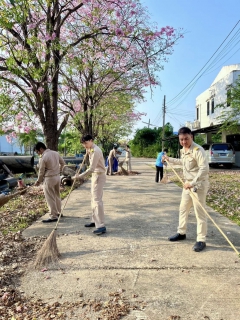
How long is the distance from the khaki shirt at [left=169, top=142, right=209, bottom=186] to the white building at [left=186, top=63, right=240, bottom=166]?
17.4 meters

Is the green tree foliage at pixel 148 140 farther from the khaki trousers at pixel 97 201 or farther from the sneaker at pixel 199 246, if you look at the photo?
the sneaker at pixel 199 246

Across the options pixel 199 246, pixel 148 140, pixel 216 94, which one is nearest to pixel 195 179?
pixel 199 246

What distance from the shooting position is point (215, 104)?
26672 millimetres

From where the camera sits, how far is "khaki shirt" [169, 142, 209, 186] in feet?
14.8

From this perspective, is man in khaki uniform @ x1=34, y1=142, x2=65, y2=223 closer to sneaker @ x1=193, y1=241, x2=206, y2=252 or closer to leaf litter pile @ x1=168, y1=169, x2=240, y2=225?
sneaker @ x1=193, y1=241, x2=206, y2=252

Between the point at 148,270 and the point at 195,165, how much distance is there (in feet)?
5.79

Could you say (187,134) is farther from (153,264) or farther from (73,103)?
(73,103)

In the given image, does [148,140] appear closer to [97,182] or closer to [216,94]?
[216,94]

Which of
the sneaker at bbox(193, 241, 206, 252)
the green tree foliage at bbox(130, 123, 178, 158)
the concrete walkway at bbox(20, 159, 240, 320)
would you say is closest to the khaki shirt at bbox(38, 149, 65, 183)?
the concrete walkway at bbox(20, 159, 240, 320)

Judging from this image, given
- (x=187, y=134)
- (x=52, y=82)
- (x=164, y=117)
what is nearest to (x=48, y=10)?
(x=52, y=82)

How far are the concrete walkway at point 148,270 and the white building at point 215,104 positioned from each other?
56.7ft

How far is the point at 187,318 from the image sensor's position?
2.82 metres

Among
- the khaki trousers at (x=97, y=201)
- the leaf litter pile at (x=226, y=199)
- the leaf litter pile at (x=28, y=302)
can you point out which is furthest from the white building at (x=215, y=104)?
the leaf litter pile at (x=28, y=302)

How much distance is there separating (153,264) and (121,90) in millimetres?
14093
